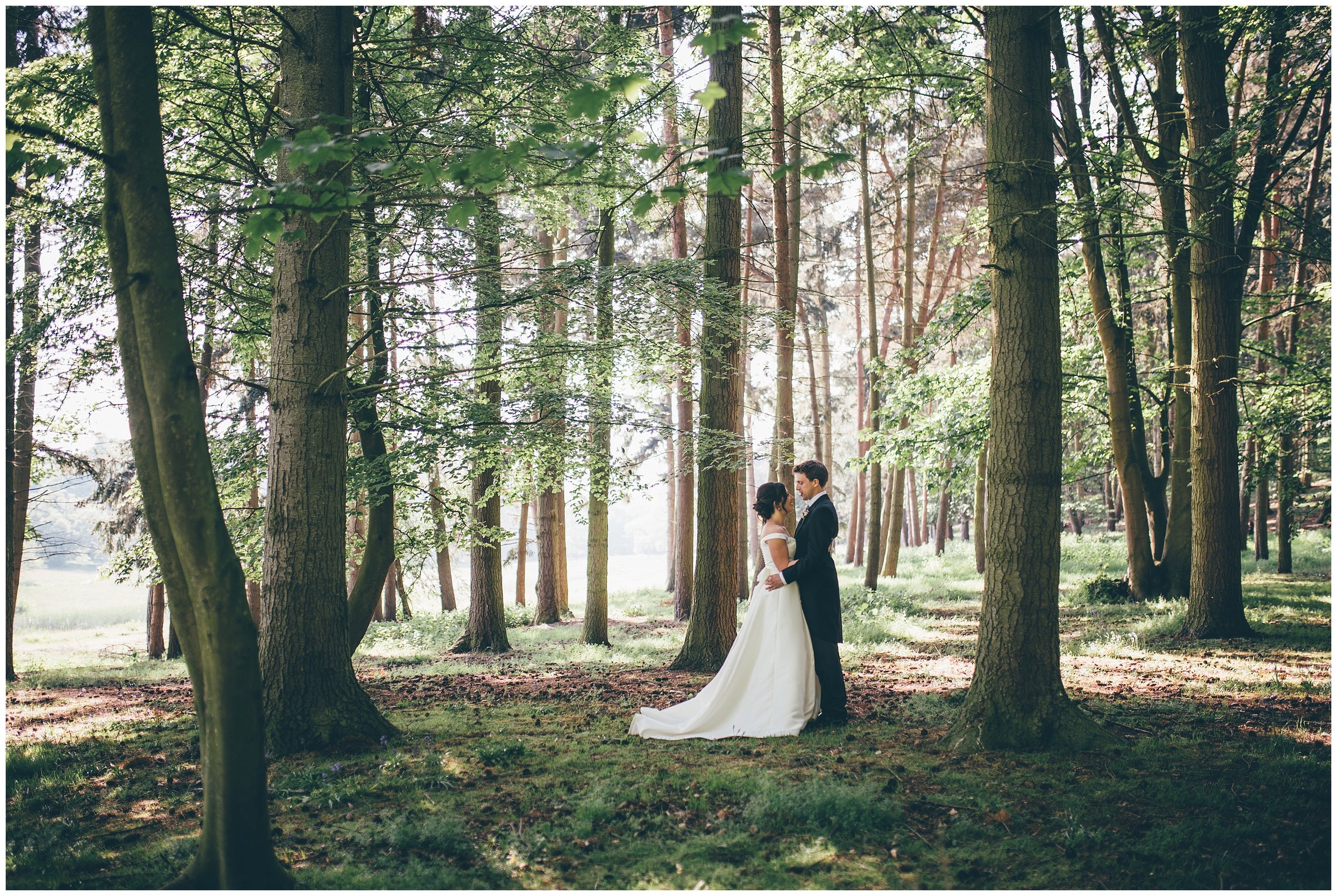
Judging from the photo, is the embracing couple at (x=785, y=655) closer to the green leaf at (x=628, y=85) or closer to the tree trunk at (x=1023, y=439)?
the tree trunk at (x=1023, y=439)

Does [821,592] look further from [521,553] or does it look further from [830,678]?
[521,553]

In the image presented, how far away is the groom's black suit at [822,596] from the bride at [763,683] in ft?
0.26

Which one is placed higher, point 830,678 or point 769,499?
point 769,499

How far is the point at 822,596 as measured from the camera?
6.74 m

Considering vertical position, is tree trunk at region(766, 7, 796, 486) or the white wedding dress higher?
tree trunk at region(766, 7, 796, 486)

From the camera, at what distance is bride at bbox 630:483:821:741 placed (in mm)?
6477

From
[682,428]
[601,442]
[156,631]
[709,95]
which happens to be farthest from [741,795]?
[156,631]

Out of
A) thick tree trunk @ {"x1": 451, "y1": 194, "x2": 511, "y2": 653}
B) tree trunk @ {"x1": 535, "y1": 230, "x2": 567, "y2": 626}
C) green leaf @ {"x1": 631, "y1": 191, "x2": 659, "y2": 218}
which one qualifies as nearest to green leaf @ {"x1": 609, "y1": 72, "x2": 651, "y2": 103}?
green leaf @ {"x1": 631, "y1": 191, "x2": 659, "y2": 218}

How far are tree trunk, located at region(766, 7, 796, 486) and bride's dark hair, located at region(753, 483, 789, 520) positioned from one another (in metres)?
3.35

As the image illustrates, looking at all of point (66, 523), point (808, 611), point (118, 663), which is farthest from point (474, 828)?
point (66, 523)

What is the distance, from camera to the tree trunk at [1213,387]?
9.51 meters

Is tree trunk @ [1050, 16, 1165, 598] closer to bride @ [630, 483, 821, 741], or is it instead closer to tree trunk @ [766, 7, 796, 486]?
tree trunk @ [766, 7, 796, 486]

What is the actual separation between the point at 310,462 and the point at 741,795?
14.4 feet

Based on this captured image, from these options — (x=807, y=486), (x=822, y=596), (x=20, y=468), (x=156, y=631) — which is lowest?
(x=156, y=631)
